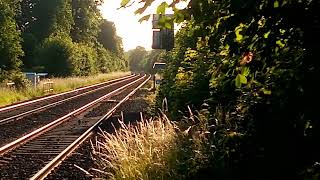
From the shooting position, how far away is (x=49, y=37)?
58000 mm

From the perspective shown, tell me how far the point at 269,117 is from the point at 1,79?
3495cm

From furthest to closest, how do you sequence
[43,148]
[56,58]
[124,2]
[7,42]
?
[56,58]
[7,42]
[43,148]
[124,2]

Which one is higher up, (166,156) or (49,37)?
(49,37)

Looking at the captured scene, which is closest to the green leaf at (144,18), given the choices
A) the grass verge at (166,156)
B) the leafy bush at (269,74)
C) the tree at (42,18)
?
the leafy bush at (269,74)

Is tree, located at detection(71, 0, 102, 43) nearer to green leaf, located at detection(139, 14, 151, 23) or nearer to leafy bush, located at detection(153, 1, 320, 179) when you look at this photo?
leafy bush, located at detection(153, 1, 320, 179)

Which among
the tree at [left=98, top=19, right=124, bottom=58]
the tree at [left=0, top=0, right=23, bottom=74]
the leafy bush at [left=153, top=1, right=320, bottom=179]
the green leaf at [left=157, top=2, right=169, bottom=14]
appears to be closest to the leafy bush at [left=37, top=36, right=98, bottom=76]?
the tree at [left=0, top=0, right=23, bottom=74]

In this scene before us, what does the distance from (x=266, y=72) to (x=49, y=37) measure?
56.6 meters

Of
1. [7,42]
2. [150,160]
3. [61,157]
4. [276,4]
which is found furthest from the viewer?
[7,42]

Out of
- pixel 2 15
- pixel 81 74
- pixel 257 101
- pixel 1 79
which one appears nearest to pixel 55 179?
pixel 257 101

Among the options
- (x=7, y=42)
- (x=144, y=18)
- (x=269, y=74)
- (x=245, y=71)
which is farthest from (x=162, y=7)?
(x=7, y=42)

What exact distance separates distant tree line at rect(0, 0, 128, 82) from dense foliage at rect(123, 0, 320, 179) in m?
31.3

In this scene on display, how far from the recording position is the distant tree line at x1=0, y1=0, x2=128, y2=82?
41.5 meters

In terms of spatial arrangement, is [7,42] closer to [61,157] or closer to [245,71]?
[61,157]

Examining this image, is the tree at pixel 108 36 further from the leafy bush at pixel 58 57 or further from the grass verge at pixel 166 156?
the grass verge at pixel 166 156
